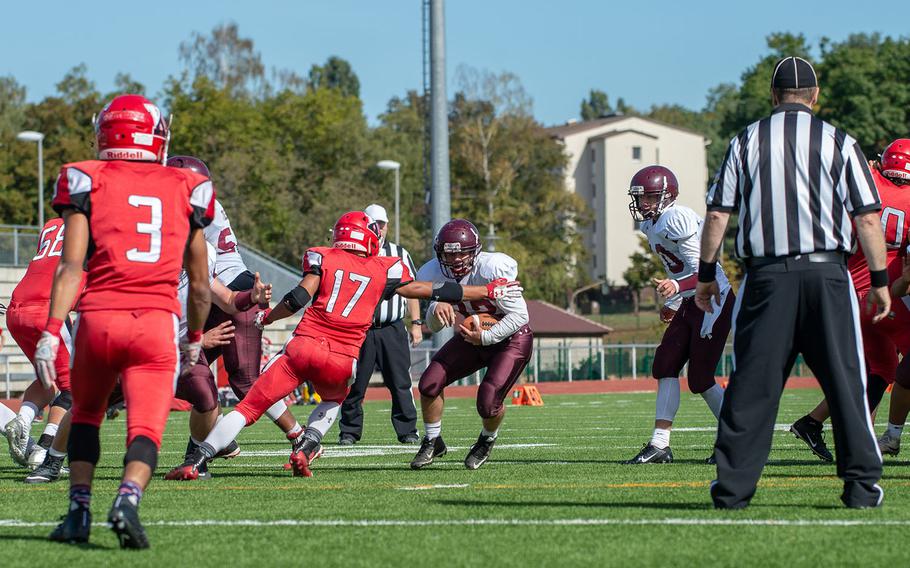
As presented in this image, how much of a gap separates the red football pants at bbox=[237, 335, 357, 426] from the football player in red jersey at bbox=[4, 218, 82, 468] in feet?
4.91

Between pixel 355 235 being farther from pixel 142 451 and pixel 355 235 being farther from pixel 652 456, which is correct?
pixel 142 451

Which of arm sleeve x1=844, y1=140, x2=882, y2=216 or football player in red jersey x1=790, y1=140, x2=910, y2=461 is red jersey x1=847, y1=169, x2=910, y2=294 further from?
arm sleeve x1=844, y1=140, x2=882, y2=216

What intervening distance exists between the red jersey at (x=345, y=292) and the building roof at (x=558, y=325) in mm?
39527

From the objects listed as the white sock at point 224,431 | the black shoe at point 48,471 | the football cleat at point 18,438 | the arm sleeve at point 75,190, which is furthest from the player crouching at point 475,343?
the arm sleeve at point 75,190

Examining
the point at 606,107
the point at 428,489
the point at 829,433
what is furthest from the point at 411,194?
the point at 606,107

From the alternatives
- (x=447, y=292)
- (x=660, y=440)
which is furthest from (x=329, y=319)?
(x=660, y=440)

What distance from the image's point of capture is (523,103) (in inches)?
2539

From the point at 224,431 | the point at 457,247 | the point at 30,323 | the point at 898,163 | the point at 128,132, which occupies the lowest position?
the point at 224,431

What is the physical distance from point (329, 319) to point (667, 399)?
2443 mm

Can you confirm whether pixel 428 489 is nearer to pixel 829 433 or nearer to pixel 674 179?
pixel 674 179

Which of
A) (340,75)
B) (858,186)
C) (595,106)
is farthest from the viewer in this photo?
(595,106)

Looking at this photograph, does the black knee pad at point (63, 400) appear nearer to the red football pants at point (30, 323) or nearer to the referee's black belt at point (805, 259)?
the red football pants at point (30, 323)

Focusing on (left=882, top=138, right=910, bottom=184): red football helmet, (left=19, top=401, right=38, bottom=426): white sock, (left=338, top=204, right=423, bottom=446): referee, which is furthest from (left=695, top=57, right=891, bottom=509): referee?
(left=338, top=204, right=423, bottom=446): referee

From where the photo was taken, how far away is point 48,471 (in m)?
8.47
